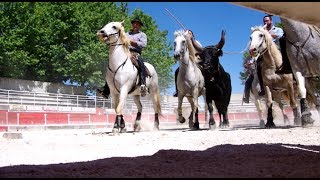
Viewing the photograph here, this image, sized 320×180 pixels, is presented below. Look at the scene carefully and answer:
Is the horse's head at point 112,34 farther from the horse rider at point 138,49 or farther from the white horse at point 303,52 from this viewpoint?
the white horse at point 303,52

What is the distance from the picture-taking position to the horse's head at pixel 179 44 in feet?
41.7

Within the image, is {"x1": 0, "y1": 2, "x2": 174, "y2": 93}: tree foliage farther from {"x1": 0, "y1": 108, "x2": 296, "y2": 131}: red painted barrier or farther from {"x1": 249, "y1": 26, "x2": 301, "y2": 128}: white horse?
{"x1": 249, "y1": 26, "x2": 301, "y2": 128}: white horse

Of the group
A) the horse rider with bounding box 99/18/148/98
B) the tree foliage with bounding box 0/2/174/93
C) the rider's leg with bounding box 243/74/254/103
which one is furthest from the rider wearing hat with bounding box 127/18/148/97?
the tree foliage with bounding box 0/2/174/93

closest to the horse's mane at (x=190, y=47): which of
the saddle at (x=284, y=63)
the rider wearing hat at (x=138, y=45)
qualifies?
the rider wearing hat at (x=138, y=45)

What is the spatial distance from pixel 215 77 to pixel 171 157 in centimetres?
806

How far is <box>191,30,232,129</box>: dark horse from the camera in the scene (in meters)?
13.0

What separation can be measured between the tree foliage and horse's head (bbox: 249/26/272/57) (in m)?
31.1

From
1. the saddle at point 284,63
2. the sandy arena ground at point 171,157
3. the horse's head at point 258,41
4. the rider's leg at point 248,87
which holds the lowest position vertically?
the sandy arena ground at point 171,157

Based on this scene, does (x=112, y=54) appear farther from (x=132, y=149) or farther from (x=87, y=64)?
(x=87, y=64)

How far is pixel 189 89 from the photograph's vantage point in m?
13.2

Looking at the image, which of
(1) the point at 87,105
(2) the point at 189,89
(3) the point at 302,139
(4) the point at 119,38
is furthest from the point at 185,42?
(1) the point at 87,105

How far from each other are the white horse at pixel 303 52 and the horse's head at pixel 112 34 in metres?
4.33

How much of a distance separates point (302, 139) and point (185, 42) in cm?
583

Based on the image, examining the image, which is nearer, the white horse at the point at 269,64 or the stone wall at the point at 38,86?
the white horse at the point at 269,64
